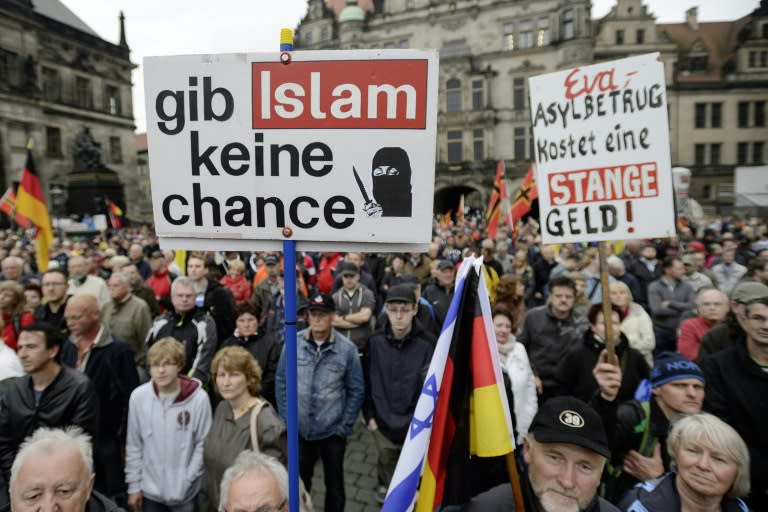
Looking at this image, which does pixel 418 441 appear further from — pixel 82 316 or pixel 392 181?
pixel 82 316

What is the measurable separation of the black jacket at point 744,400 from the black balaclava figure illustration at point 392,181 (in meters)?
2.25

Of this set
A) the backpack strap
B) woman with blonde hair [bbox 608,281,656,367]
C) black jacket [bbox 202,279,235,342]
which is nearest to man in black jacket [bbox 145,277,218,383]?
black jacket [bbox 202,279,235,342]

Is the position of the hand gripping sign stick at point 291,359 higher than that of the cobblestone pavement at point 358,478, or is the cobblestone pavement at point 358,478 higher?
the hand gripping sign stick at point 291,359

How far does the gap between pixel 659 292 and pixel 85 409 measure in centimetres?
590

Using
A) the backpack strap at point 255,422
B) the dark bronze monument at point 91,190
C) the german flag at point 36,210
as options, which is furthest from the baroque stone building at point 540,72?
the backpack strap at point 255,422

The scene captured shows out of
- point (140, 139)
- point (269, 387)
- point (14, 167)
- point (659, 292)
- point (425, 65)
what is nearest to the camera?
point (425, 65)

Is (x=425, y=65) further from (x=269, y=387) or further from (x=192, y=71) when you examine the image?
(x=269, y=387)

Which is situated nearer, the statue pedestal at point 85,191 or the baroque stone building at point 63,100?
the statue pedestal at point 85,191

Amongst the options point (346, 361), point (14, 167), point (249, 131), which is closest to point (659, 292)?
point (346, 361)

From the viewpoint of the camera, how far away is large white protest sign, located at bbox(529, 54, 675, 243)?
9.70 ft

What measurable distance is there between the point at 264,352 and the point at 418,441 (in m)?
2.64

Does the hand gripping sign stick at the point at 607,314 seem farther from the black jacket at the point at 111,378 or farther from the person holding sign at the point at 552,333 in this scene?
the black jacket at the point at 111,378

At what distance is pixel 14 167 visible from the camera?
104 feet

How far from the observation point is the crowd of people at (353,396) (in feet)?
6.47
